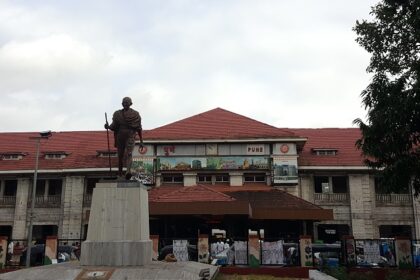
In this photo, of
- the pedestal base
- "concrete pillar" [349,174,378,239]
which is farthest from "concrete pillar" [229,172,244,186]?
the pedestal base

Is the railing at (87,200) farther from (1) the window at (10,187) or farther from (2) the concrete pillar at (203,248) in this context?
(2) the concrete pillar at (203,248)

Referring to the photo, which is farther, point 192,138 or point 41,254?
point 192,138

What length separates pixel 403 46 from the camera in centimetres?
1466

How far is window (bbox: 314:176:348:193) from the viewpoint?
3059cm

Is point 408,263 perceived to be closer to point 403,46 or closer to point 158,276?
point 403,46

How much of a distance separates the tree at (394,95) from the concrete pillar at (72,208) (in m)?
20.7

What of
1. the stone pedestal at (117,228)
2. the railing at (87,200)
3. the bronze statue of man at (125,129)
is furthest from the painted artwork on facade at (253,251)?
the railing at (87,200)

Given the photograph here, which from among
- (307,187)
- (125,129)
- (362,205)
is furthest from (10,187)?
(125,129)

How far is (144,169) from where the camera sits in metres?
28.8

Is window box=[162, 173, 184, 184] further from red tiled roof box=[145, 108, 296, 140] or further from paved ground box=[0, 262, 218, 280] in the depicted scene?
paved ground box=[0, 262, 218, 280]

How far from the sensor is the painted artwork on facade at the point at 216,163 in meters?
28.3

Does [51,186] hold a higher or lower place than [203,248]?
higher

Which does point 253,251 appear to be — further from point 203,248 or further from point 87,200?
point 87,200

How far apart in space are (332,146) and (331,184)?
3.13 m
